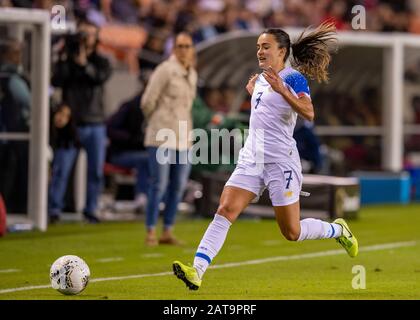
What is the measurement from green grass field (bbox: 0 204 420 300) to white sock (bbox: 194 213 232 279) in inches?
9.7

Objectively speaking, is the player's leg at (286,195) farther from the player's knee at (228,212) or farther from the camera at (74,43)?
the camera at (74,43)

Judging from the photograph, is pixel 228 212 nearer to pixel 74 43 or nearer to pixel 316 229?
pixel 316 229

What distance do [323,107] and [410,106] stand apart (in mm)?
2565

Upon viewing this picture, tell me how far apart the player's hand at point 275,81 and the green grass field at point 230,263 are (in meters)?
1.61

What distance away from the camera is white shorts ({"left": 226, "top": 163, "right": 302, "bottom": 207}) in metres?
9.91

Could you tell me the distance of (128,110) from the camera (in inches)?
728

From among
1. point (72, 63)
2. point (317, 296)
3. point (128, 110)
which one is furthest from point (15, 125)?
point (317, 296)

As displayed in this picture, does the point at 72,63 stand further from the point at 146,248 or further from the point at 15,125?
the point at 146,248

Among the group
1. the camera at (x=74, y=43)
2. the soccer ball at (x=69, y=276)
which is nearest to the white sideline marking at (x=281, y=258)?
the soccer ball at (x=69, y=276)

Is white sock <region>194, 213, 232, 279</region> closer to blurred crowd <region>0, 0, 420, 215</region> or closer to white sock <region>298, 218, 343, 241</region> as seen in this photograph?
white sock <region>298, 218, 343, 241</region>

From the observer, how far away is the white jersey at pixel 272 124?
994 centimetres

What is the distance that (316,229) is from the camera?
1037cm

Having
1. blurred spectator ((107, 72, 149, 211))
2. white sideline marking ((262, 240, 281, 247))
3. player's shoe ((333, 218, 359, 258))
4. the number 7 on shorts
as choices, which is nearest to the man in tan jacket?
white sideline marking ((262, 240, 281, 247))

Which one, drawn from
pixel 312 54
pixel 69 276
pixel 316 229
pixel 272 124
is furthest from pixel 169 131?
pixel 69 276
